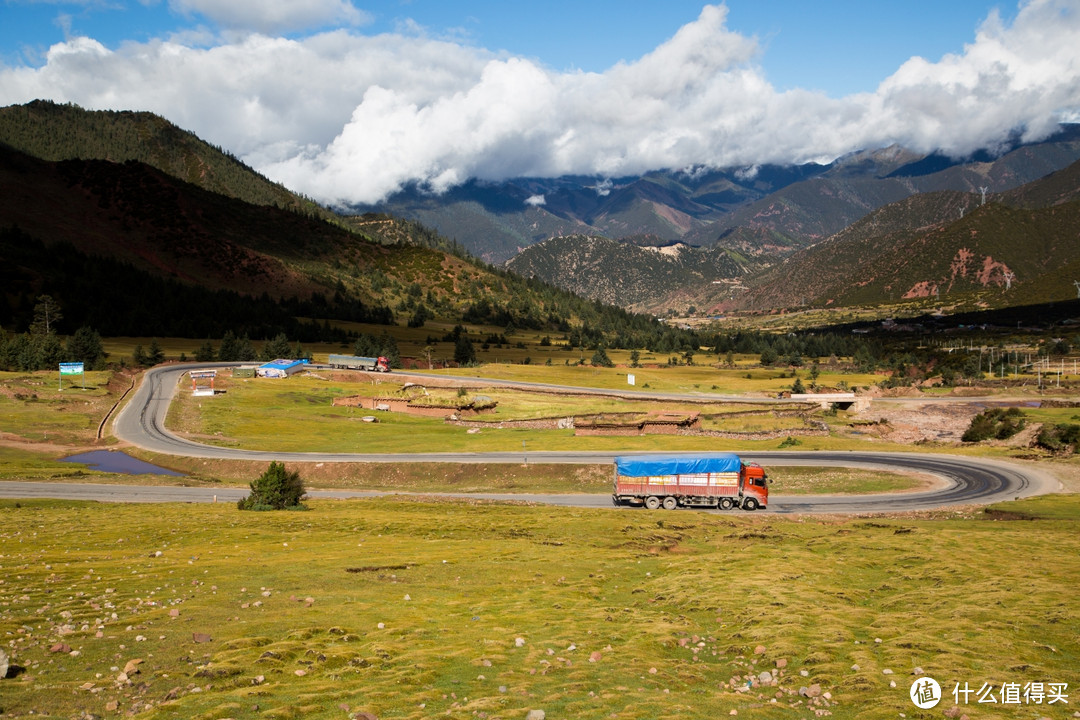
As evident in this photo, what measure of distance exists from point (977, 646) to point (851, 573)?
28.5 feet

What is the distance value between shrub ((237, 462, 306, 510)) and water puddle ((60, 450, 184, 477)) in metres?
23.0

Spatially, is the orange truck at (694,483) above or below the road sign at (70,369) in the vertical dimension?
below

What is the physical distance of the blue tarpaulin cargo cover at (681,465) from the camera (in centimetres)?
4547

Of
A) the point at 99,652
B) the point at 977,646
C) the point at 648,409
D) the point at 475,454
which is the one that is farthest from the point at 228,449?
the point at 977,646

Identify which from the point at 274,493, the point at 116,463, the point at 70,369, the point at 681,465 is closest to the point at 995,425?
the point at 681,465

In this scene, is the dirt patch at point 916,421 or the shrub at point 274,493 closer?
the shrub at point 274,493

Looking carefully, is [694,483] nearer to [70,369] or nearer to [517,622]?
[517,622]

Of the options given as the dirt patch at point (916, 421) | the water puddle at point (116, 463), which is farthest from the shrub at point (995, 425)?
the water puddle at point (116, 463)

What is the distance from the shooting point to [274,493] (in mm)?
40875

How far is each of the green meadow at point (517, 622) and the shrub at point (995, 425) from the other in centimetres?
5774

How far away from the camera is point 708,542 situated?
104 ft

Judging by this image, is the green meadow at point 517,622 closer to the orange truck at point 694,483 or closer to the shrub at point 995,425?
the orange truck at point 694,483

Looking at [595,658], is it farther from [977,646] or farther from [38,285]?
[38,285]

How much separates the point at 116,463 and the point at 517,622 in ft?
194
